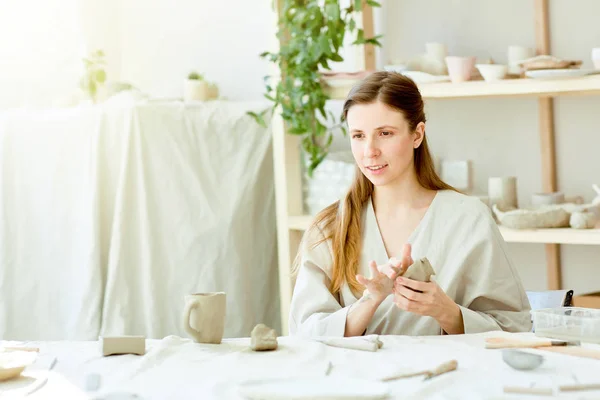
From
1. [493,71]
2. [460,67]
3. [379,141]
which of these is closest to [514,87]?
[493,71]

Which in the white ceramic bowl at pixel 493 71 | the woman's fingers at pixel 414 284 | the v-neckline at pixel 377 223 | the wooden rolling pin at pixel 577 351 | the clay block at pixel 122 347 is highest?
the white ceramic bowl at pixel 493 71

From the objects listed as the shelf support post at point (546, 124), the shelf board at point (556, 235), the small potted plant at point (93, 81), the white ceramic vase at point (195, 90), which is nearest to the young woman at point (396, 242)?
the shelf board at point (556, 235)

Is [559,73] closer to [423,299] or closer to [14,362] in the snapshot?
[423,299]

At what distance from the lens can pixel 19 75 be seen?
11.9 ft

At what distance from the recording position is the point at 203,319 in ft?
5.19

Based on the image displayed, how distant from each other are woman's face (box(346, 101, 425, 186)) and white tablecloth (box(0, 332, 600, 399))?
45 centimetres

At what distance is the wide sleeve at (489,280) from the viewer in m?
1.90

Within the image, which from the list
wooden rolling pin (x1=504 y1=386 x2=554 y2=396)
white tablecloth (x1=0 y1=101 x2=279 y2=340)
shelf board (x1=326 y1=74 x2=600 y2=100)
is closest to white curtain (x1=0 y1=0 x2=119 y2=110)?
white tablecloth (x1=0 y1=101 x2=279 y2=340)

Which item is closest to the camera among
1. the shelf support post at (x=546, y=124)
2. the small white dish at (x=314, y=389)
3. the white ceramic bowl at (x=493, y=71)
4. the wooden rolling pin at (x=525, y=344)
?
the small white dish at (x=314, y=389)

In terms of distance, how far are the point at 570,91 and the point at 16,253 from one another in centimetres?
207

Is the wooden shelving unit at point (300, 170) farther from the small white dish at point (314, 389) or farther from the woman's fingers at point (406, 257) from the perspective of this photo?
the small white dish at point (314, 389)

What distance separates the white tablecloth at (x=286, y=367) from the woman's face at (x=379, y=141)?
0.45m

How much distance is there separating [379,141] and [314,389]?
785mm

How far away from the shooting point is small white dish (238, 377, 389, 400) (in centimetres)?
124
